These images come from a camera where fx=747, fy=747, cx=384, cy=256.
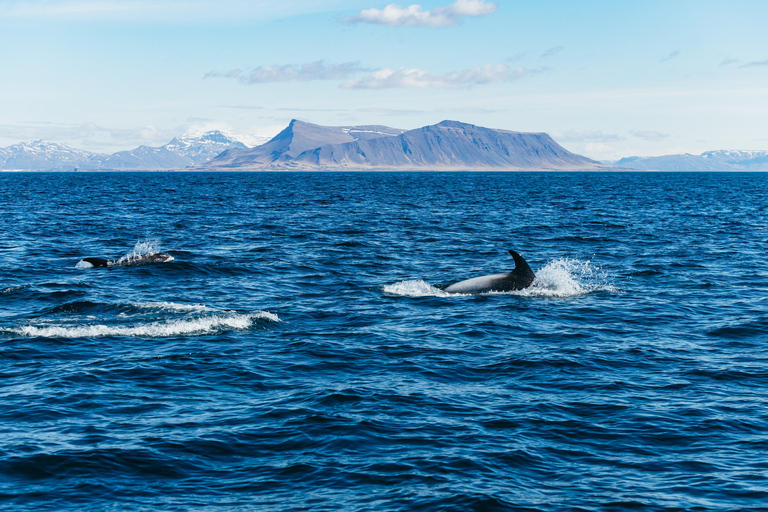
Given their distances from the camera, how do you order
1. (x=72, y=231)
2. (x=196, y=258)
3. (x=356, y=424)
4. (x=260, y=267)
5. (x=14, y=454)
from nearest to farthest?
(x=14, y=454)
(x=356, y=424)
(x=260, y=267)
(x=196, y=258)
(x=72, y=231)

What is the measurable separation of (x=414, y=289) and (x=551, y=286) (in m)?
5.43

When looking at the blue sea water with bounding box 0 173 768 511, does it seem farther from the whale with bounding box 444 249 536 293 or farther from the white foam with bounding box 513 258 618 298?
the whale with bounding box 444 249 536 293

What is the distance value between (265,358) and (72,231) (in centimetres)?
3790

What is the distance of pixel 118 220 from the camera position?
2466 inches

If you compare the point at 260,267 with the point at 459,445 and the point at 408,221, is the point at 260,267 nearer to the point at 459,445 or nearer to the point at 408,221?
the point at 459,445

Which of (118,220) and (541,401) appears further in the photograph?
(118,220)

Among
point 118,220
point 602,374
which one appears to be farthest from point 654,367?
point 118,220

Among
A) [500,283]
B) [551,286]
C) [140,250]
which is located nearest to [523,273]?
[500,283]

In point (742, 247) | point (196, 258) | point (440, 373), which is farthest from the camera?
point (742, 247)

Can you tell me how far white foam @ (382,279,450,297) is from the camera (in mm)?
28047

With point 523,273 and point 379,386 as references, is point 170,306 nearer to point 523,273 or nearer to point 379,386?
point 379,386

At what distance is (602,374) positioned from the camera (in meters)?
18.0

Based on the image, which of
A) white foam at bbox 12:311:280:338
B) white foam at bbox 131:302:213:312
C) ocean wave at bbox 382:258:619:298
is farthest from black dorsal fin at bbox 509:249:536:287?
white foam at bbox 131:302:213:312

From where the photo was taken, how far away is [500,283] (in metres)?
28.5
